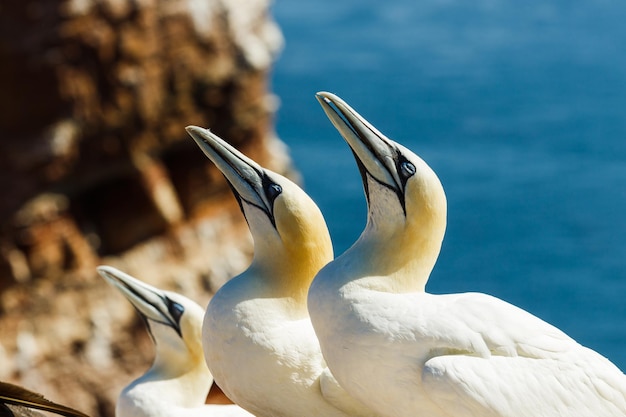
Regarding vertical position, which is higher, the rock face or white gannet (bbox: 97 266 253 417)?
the rock face

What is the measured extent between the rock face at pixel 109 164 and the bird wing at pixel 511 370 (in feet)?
37.7

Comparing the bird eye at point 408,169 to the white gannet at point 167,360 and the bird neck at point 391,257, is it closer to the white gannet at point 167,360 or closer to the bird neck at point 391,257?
the bird neck at point 391,257

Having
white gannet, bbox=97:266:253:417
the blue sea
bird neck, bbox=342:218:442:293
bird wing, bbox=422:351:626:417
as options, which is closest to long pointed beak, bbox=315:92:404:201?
bird neck, bbox=342:218:442:293

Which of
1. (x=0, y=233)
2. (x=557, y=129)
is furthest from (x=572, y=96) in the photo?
(x=0, y=233)

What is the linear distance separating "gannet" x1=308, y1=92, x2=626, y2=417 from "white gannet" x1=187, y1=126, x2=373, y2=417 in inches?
7.4

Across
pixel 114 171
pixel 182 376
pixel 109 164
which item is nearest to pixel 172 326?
pixel 182 376

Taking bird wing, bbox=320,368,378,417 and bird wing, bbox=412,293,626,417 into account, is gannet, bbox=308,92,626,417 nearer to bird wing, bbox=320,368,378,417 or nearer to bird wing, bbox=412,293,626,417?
bird wing, bbox=412,293,626,417

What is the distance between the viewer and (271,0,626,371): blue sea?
106ft

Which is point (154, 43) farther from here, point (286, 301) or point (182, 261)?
point (286, 301)

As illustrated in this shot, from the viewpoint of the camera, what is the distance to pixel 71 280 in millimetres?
16469

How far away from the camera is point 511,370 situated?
12.1 feet

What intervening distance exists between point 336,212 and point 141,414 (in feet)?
99.5

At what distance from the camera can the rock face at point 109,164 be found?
48.8 ft

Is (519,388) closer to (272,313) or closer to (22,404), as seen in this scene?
(272,313)
